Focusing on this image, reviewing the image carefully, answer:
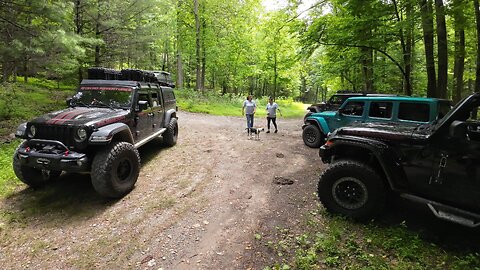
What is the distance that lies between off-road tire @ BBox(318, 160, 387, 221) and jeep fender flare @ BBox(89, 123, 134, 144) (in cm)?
394

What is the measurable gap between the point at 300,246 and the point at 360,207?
1.16 meters

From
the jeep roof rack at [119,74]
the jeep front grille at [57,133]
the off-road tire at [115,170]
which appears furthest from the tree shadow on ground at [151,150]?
the jeep front grille at [57,133]

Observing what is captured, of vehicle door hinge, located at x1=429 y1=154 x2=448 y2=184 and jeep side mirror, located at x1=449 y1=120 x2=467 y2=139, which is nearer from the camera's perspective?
jeep side mirror, located at x1=449 y1=120 x2=467 y2=139

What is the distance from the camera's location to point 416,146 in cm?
364

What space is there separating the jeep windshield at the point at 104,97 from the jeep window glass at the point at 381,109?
6220 mm

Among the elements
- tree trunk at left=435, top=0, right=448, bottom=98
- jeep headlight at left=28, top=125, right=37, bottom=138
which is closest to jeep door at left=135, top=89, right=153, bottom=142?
jeep headlight at left=28, top=125, right=37, bottom=138

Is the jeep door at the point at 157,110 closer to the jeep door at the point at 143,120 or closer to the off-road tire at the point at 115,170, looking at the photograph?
the jeep door at the point at 143,120

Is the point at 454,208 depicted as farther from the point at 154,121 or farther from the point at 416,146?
the point at 154,121

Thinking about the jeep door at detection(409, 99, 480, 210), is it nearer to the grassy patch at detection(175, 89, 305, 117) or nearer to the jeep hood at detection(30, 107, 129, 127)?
the jeep hood at detection(30, 107, 129, 127)

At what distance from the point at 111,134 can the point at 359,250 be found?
180 inches

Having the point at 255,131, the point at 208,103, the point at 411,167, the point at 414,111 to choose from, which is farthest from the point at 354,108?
the point at 208,103

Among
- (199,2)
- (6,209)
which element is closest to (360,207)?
(6,209)

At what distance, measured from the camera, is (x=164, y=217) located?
4.64m

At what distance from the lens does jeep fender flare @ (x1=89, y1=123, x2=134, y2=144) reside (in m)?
4.86
